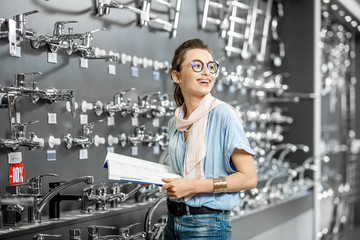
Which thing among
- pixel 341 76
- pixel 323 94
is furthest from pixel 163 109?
pixel 341 76

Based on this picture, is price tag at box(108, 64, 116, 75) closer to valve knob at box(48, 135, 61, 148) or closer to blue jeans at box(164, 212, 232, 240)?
valve knob at box(48, 135, 61, 148)

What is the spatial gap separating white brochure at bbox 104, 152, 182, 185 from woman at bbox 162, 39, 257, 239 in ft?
0.22

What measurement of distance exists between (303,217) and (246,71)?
1.55 meters

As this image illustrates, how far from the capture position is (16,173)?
7.79 feet

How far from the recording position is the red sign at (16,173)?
234cm

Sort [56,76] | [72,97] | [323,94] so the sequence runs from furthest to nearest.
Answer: [323,94], [56,76], [72,97]

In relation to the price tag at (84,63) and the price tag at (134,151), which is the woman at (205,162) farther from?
the price tag at (134,151)

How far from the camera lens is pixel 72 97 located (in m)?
2.45

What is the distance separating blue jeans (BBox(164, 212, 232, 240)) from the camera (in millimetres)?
1894

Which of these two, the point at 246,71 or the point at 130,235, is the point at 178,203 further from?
the point at 246,71

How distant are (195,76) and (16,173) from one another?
0.99 meters

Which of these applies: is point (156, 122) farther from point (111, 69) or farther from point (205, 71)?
point (205, 71)

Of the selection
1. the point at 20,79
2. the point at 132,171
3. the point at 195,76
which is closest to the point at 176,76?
the point at 195,76

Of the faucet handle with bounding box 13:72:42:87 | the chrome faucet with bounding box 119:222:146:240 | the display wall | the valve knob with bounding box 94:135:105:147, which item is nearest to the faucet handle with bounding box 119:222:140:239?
the chrome faucet with bounding box 119:222:146:240
